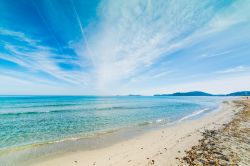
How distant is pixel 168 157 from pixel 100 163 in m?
3.56

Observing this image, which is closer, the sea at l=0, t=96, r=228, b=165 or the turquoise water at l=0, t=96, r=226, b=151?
the sea at l=0, t=96, r=228, b=165

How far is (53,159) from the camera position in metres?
8.20

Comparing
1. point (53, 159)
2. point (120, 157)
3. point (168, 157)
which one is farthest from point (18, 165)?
point (168, 157)

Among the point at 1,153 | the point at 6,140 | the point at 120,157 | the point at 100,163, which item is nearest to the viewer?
the point at 100,163

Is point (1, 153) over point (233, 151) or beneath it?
beneath

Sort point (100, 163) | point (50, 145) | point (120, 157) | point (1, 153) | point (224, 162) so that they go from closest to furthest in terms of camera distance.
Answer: point (224, 162) → point (100, 163) → point (120, 157) → point (1, 153) → point (50, 145)

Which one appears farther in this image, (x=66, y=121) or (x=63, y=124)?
(x=66, y=121)

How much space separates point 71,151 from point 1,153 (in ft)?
14.7

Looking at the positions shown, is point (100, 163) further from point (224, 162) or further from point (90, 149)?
point (224, 162)

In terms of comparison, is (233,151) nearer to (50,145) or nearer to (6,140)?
(50,145)

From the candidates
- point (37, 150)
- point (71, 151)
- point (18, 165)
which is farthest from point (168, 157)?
point (37, 150)

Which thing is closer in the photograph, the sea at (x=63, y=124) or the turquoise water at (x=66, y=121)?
the sea at (x=63, y=124)

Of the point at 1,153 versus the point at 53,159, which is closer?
the point at 53,159

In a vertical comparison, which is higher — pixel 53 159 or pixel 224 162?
pixel 224 162
